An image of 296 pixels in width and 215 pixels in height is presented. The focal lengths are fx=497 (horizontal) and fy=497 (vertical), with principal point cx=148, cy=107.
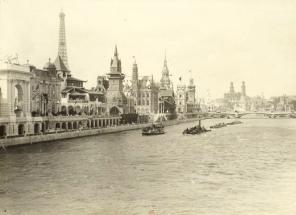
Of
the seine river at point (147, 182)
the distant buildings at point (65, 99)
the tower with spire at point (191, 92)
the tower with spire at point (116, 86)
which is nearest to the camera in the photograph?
the seine river at point (147, 182)

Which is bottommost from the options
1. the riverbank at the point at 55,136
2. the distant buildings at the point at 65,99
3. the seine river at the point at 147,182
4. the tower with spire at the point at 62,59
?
the seine river at the point at 147,182

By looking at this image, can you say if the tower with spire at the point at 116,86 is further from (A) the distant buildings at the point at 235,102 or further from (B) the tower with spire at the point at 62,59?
(A) the distant buildings at the point at 235,102

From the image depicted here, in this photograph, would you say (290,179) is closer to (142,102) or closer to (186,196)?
(186,196)

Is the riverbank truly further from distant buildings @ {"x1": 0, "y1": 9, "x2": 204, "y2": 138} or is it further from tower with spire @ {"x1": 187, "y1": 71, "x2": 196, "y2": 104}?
tower with spire @ {"x1": 187, "y1": 71, "x2": 196, "y2": 104}

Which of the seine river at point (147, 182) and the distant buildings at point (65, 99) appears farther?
the distant buildings at point (65, 99)

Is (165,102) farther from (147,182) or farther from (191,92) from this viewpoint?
(147,182)

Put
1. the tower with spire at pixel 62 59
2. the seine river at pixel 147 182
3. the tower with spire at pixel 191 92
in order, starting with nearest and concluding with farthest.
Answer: the seine river at pixel 147 182, the tower with spire at pixel 62 59, the tower with spire at pixel 191 92

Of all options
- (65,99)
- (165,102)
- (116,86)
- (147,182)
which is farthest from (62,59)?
(147,182)

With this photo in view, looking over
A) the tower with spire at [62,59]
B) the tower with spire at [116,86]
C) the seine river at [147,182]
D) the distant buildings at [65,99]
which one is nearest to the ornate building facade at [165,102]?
the distant buildings at [65,99]
